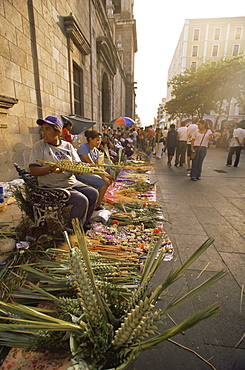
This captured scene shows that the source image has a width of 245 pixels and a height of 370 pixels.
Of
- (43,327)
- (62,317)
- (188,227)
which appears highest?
(43,327)

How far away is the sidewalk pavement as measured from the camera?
133 cm

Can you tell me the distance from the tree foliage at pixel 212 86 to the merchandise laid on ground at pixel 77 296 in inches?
1003

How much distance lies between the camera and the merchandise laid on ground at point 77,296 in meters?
1.03

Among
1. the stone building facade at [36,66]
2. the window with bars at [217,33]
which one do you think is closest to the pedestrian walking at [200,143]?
the stone building facade at [36,66]

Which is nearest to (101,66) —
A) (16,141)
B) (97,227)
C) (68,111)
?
(68,111)

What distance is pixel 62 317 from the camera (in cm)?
129

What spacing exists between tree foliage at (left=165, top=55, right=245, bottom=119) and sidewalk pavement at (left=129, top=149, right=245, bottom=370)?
22484 millimetres

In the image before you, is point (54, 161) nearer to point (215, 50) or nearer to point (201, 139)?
point (201, 139)

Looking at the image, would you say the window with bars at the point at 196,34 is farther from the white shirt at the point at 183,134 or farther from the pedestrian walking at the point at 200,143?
the pedestrian walking at the point at 200,143

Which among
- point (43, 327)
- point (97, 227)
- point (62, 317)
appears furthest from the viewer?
point (97, 227)

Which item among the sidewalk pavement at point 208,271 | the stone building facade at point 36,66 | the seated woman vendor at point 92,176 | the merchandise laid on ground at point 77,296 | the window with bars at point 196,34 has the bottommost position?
the sidewalk pavement at point 208,271

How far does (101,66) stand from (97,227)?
472 inches

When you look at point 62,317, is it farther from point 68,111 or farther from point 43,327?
point 68,111

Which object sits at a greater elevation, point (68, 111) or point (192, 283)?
point (68, 111)
